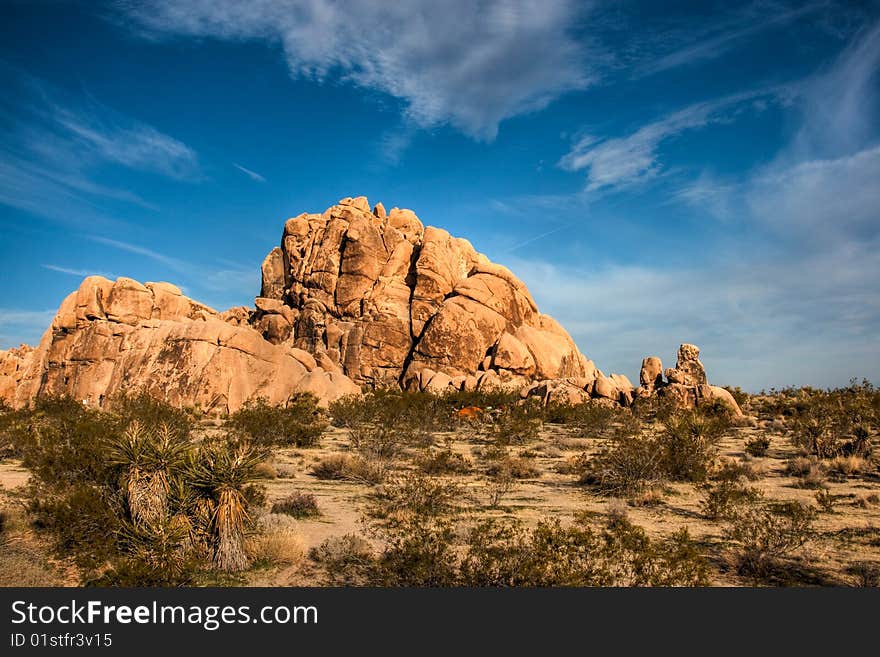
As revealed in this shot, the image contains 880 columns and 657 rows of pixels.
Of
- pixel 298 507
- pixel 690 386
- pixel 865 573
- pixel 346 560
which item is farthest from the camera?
pixel 690 386

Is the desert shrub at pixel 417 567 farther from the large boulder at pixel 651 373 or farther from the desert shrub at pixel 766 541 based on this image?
the large boulder at pixel 651 373

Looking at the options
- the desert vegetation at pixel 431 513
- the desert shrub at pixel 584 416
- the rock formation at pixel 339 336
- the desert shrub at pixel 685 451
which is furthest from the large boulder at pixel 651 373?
the desert shrub at pixel 685 451

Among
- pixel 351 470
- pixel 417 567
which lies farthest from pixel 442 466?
pixel 417 567

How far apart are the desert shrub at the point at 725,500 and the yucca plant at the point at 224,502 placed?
11466mm

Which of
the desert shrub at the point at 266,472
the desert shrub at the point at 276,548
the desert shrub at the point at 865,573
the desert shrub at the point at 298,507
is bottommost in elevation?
the desert shrub at the point at 865,573

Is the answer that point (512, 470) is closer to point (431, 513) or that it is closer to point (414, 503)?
point (414, 503)

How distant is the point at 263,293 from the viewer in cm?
7306

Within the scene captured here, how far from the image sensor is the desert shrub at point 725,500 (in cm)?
1502

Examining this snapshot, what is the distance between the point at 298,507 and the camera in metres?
15.1

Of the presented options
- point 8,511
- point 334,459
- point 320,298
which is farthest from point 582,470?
point 320,298

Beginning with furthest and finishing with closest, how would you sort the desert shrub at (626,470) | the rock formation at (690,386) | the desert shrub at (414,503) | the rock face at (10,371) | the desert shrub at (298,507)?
the rock face at (10,371), the rock formation at (690,386), the desert shrub at (626,470), the desert shrub at (298,507), the desert shrub at (414,503)

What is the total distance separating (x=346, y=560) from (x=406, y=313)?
51287 mm

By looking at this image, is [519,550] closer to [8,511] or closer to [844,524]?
[844,524]

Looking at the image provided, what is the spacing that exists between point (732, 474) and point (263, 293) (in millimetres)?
63838
